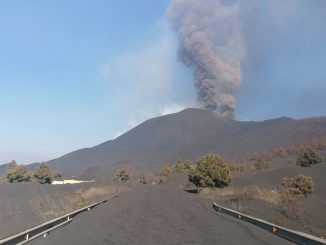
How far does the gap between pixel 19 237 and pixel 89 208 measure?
11.8 meters

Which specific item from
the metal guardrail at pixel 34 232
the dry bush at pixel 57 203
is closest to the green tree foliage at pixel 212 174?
the dry bush at pixel 57 203

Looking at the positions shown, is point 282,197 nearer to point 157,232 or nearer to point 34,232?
point 157,232

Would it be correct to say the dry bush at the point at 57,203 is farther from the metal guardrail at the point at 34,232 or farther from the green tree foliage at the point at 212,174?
the green tree foliage at the point at 212,174

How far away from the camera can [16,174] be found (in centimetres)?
6562

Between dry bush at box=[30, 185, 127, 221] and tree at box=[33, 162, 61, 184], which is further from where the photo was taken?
tree at box=[33, 162, 61, 184]

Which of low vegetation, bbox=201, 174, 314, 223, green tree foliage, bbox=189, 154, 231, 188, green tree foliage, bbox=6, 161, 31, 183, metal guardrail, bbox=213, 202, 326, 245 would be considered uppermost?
green tree foliage, bbox=6, 161, 31, 183

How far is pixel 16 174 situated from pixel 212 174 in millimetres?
33240

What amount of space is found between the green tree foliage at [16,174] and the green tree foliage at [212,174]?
31.2 m

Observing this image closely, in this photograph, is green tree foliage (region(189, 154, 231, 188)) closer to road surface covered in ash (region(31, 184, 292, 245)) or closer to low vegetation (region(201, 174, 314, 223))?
low vegetation (region(201, 174, 314, 223))

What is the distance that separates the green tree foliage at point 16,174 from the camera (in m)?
65.4

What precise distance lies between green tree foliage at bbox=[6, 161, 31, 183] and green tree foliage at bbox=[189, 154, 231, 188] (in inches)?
1227

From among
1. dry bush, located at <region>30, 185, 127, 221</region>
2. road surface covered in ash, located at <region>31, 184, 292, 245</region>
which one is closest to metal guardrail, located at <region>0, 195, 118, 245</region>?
road surface covered in ash, located at <region>31, 184, 292, 245</region>

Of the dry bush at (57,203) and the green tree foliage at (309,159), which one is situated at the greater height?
the green tree foliage at (309,159)

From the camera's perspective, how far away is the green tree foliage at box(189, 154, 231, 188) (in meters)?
42.6
